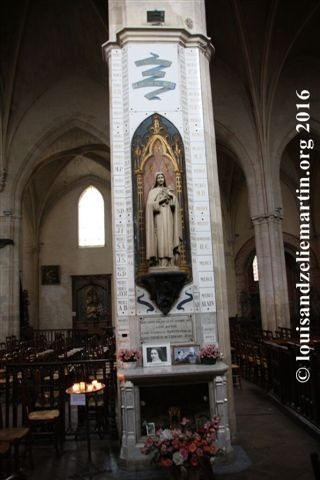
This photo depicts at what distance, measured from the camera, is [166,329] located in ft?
20.7

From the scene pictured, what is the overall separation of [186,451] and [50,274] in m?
21.9

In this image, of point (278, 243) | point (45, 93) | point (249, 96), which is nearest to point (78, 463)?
point (278, 243)

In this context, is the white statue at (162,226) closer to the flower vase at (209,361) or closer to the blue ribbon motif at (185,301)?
the blue ribbon motif at (185,301)

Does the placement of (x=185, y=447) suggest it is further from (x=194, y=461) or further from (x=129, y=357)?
(x=129, y=357)

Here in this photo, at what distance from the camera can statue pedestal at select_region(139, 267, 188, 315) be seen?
606 centimetres

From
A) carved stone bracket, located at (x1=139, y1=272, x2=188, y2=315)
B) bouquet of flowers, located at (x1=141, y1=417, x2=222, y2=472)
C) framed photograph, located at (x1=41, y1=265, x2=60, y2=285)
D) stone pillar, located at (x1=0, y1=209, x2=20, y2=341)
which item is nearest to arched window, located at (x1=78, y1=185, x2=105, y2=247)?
framed photograph, located at (x1=41, y1=265, x2=60, y2=285)

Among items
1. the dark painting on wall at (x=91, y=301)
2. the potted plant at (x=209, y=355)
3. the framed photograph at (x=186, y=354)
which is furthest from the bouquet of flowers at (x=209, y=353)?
the dark painting on wall at (x=91, y=301)

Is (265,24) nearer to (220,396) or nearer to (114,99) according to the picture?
(114,99)

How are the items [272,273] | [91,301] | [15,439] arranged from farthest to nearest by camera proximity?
[91,301] < [272,273] < [15,439]

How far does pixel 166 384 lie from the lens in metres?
5.49

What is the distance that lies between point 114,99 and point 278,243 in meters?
10.3

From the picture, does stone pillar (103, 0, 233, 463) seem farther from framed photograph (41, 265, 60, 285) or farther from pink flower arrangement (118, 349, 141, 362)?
framed photograph (41, 265, 60, 285)

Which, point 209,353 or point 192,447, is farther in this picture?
point 209,353

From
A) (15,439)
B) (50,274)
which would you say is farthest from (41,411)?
(50,274)
